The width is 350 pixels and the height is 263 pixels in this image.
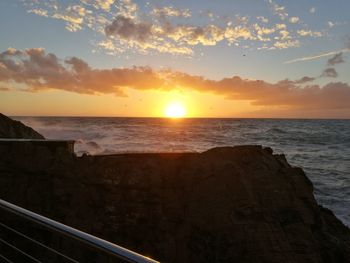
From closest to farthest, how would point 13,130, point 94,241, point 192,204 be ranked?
1. point 94,241
2. point 192,204
3. point 13,130

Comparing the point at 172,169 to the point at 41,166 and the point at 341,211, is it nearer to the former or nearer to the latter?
the point at 41,166

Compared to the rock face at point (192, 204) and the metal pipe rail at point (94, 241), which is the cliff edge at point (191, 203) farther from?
the metal pipe rail at point (94, 241)

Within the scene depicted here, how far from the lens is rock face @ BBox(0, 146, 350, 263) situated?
5.98 metres

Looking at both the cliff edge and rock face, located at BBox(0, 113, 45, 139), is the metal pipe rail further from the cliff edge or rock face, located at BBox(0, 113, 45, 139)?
rock face, located at BBox(0, 113, 45, 139)

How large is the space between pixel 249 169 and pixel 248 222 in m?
1.08

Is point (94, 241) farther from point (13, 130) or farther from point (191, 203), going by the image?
point (13, 130)

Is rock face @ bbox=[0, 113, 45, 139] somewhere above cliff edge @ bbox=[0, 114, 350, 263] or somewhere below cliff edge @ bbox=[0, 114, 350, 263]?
above

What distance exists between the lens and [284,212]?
6.41m

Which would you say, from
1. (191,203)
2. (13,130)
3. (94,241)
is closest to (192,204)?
(191,203)

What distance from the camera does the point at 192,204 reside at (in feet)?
21.1

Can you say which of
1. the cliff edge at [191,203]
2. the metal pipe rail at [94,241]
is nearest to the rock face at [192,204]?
the cliff edge at [191,203]

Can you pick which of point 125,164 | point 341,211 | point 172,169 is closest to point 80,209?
point 125,164

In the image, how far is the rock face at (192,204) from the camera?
19.6ft

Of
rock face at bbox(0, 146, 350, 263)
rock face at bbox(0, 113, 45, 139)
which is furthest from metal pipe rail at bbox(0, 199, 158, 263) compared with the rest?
rock face at bbox(0, 113, 45, 139)
